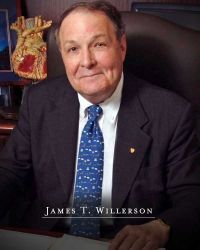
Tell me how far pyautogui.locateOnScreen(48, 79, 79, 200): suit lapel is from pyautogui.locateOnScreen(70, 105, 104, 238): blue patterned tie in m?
0.03

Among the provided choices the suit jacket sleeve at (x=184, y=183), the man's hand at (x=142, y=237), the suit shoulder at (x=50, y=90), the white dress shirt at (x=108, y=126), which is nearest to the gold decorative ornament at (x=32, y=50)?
the suit shoulder at (x=50, y=90)

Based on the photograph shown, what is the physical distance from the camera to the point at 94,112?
3.81 ft

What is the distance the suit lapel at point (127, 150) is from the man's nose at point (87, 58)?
0.20 m

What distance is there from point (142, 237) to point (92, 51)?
1.88 feet

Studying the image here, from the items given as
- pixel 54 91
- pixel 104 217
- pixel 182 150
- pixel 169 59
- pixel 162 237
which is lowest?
pixel 104 217

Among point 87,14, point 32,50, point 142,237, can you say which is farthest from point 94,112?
point 32,50

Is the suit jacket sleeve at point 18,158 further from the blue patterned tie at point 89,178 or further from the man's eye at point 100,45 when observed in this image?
the man's eye at point 100,45

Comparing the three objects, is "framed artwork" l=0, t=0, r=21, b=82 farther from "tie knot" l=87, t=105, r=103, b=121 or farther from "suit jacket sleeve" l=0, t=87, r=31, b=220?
"tie knot" l=87, t=105, r=103, b=121

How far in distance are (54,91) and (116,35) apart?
323 millimetres

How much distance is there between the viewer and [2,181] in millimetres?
1146

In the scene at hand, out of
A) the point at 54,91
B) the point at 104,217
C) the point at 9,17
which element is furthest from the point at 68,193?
the point at 9,17

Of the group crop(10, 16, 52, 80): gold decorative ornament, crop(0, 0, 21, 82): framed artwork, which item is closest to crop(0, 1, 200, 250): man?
crop(10, 16, 52, 80): gold decorative ornament

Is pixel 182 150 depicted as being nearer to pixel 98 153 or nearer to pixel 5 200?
pixel 98 153

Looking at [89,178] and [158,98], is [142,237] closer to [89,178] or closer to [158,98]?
[89,178]
